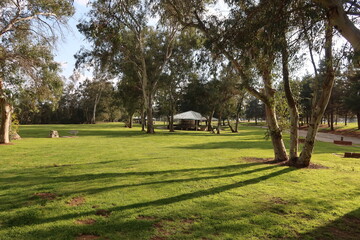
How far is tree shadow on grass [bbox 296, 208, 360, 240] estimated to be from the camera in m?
4.63

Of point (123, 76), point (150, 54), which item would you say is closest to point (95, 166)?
point (150, 54)

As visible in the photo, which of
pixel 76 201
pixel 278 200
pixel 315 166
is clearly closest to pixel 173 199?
pixel 76 201

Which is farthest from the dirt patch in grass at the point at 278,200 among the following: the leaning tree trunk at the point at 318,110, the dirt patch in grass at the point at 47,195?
the dirt patch in grass at the point at 47,195

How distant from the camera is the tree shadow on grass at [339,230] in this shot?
4.63 metres

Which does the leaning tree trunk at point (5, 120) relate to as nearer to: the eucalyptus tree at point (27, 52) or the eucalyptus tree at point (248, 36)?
the eucalyptus tree at point (27, 52)

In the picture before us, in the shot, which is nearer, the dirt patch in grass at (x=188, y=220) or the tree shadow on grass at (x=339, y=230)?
the tree shadow on grass at (x=339, y=230)

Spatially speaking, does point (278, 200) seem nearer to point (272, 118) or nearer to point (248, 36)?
point (248, 36)

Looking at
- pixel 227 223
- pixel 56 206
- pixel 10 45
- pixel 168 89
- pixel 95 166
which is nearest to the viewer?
pixel 227 223

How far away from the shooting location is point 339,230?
4.98m

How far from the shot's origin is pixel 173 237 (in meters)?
4.31

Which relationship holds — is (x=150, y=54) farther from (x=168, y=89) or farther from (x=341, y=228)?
(x=341, y=228)

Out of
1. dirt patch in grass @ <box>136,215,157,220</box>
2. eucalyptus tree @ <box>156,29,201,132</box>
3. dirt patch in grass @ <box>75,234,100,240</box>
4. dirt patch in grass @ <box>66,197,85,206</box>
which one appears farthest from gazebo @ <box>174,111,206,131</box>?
dirt patch in grass @ <box>75,234,100,240</box>

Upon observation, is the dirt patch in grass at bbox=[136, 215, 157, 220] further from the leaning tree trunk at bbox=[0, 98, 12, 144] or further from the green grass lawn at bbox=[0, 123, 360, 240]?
the leaning tree trunk at bbox=[0, 98, 12, 144]

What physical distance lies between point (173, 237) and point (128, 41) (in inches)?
1116
